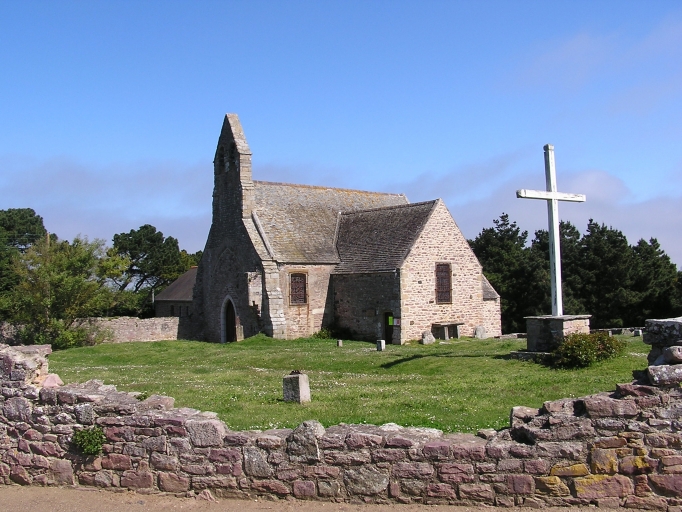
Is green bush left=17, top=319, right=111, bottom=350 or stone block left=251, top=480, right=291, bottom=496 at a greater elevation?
green bush left=17, top=319, right=111, bottom=350

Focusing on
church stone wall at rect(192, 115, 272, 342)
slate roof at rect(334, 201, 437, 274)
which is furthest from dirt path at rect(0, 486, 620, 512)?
church stone wall at rect(192, 115, 272, 342)

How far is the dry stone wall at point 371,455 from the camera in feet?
23.4

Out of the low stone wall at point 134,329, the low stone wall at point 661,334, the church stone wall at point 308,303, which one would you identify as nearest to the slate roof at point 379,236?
the church stone wall at point 308,303

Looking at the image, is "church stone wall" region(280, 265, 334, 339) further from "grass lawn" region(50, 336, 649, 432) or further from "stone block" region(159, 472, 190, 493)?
"stone block" region(159, 472, 190, 493)

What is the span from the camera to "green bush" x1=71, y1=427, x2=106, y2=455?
27.6 feet

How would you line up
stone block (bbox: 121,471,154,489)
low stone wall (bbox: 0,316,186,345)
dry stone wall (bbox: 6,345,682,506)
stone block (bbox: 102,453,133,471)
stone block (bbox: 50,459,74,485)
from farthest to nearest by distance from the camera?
low stone wall (bbox: 0,316,186,345) → stone block (bbox: 50,459,74,485) → stone block (bbox: 102,453,133,471) → stone block (bbox: 121,471,154,489) → dry stone wall (bbox: 6,345,682,506)

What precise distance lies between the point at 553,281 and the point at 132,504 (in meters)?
12.5

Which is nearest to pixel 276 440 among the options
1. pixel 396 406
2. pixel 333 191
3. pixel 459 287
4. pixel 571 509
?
pixel 571 509

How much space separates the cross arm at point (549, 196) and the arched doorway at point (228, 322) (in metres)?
20.2

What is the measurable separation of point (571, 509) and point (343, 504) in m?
2.50

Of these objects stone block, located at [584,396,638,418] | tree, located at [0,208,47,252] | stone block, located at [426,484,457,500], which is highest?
tree, located at [0,208,47,252]

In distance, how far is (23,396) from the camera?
888 centimetres

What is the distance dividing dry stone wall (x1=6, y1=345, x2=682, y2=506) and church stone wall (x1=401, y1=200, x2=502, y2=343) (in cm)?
2083

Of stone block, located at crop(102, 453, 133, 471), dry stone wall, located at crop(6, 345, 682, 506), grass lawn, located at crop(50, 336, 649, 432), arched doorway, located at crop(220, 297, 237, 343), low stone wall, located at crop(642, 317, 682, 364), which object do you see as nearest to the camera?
dry stone wall, located at crop(6, 345, 682, 506)
